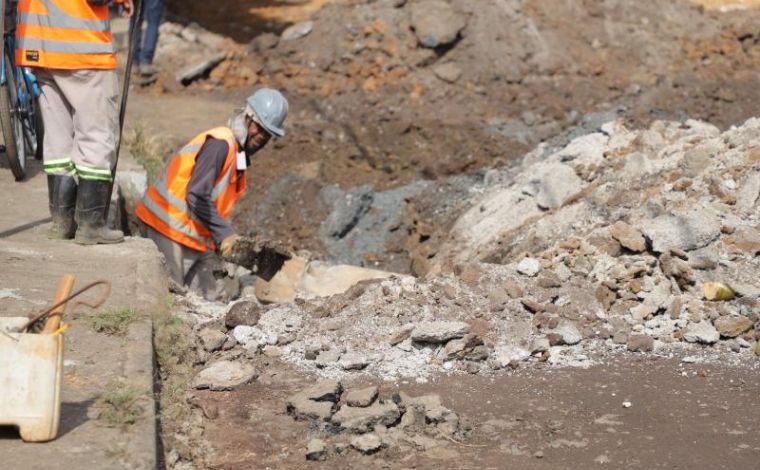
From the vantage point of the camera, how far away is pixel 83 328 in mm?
5766

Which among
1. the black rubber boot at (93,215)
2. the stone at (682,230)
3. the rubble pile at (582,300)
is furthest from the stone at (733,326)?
the black rubber boot at (93,215)

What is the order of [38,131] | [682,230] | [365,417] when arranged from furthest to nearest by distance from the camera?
[38,131] → [682,230] → [365,417]

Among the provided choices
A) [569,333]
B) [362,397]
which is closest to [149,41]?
[569,333]

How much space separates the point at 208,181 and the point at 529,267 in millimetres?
1965

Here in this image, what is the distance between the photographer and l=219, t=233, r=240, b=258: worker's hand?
742 centimetres

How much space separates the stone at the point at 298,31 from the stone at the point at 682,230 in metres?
9.58

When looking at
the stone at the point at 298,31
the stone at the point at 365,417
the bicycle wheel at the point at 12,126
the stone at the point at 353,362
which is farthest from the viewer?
the stone at the point at 298,31

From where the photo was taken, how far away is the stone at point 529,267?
23.7ft

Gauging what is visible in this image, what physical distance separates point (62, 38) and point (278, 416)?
253 cm

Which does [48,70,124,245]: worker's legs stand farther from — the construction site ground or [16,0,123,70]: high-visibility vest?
the construction site ground

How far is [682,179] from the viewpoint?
332 inches

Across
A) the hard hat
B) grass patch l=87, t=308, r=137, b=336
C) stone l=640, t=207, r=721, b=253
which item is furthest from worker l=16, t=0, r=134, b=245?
stone l=640, t=207, r=721, b=253

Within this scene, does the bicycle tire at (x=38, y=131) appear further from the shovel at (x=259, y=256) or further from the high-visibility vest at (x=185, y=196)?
the shovel at (x=259, y=256)

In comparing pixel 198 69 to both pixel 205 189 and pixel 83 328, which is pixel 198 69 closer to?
pixel 205 189
